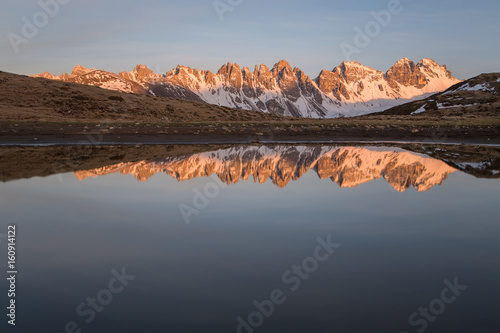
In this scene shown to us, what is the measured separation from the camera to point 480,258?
1212cm

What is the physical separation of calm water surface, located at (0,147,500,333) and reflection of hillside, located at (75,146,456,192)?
97.8 inches

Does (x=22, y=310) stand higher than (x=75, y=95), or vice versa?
(x=75, y=95)

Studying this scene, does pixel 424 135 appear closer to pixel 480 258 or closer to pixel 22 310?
pixel 480 258

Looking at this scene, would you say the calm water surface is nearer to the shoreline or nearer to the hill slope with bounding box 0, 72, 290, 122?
the shoreline

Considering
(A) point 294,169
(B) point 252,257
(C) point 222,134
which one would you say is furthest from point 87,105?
(B) point 252,257

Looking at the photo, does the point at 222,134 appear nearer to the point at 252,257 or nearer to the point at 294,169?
the point at 294,169

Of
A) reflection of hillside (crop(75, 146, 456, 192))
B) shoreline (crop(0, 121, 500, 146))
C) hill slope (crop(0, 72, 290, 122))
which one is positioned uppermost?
hill slope (crop(0, 72, 290, 122))

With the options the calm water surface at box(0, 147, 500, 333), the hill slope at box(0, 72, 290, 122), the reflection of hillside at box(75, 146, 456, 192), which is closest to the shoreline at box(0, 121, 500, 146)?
the hill slope at box(0, 72, 290, 122)

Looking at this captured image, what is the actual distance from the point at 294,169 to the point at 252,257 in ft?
60.8

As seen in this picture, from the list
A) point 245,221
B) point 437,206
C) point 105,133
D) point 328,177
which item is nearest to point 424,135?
point 105,133

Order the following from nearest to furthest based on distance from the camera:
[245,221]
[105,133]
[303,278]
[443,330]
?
[443,330], [303,278], [245,221], [105,133]

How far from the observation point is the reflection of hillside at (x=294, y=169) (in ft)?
83.9

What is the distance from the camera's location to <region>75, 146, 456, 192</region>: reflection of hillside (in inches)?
1006

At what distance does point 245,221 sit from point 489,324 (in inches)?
330
